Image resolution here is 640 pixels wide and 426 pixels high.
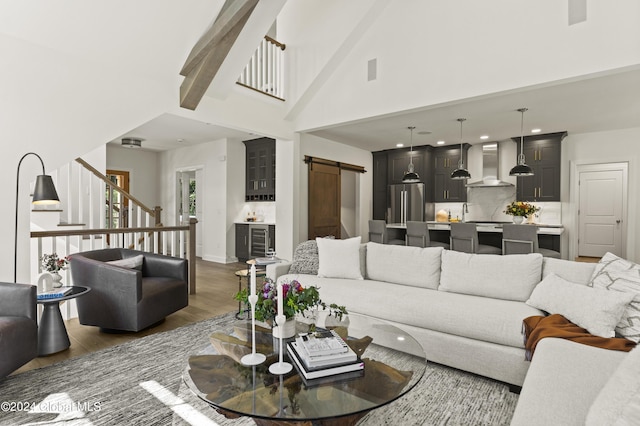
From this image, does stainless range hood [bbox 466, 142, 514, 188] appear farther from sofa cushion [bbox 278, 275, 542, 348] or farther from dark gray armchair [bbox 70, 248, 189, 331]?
dark gray armchair [bbox 70, 248, 189, 331]

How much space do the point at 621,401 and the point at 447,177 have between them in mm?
7280

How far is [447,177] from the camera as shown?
790cm

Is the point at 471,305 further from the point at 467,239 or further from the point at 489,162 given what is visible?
the point at 489,162

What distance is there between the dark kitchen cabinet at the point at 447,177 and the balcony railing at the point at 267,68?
13.5 ft

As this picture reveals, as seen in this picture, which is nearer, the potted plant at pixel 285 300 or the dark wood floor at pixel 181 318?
the potted plant at pixel 285 300

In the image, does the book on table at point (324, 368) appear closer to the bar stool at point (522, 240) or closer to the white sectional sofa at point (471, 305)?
the white sectional sofa at point (471, 305)

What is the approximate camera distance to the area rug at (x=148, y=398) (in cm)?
195

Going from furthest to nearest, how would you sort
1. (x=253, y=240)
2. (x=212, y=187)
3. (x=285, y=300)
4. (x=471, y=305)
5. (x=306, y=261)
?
(x=212, y=187)
(x=253, y=240)
(x=306, y=261)
(x=471, y=305)
(x=285, y=300)

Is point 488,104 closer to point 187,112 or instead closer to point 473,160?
point 473,160

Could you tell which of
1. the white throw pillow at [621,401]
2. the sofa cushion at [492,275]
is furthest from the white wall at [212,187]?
the white throw pillow at [621,401]

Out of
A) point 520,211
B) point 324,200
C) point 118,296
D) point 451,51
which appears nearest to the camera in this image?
point 118,296

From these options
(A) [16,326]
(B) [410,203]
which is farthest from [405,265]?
(B) [410,203]

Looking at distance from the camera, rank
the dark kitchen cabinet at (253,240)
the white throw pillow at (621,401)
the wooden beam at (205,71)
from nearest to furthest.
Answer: the white throw pillow at (621,401) < the wooden beam at (205,71) < the dark kitchen cabinet at (253,240)

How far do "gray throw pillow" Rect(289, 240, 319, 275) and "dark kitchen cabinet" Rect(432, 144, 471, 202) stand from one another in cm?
501
